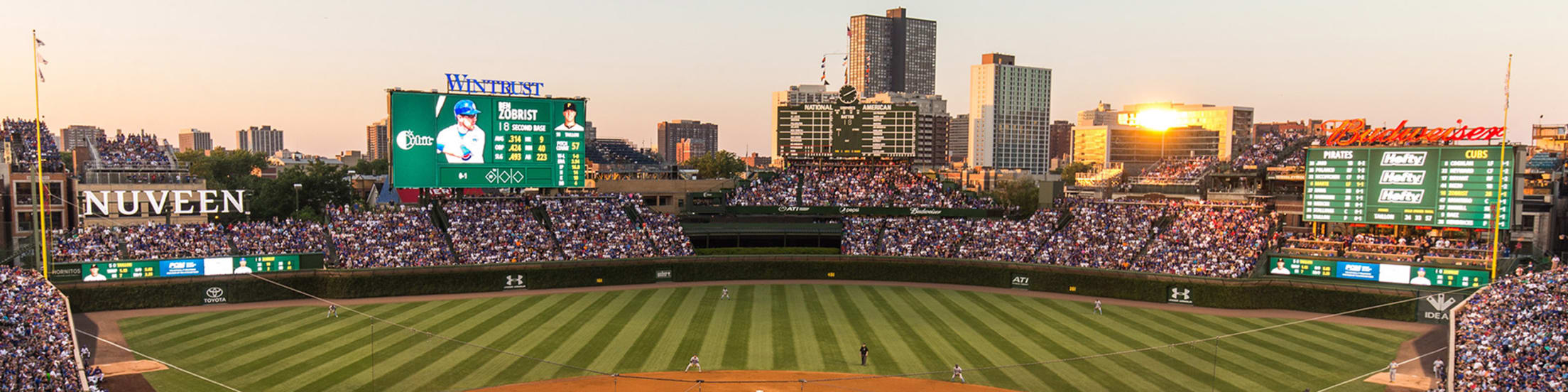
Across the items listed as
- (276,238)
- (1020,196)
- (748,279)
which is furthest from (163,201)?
(1020,196)

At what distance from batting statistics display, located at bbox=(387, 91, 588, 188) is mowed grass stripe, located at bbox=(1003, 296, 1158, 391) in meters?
27.1

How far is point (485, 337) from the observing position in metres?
34.7

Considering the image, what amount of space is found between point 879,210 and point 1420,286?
1189 inches

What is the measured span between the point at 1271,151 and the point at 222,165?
4595 inches

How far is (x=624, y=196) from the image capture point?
2308 inches

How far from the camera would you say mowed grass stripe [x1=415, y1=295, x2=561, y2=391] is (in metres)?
28.0

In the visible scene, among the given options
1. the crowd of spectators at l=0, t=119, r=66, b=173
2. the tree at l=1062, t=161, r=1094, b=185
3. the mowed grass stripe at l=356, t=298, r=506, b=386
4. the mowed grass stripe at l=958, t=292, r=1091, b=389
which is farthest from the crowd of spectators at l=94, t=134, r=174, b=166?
the tree at l=1062, t=161, r=1094, b=185

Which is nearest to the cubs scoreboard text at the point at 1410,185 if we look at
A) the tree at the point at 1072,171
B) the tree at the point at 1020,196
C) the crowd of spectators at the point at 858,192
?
the crowd of spectators at the point at 858,192

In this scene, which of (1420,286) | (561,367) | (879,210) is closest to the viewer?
(561,367)

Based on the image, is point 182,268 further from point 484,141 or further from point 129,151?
point 129,151

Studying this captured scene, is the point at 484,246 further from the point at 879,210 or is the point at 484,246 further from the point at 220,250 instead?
the point at 879,210

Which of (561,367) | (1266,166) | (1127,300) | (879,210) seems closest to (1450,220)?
(1266,166)

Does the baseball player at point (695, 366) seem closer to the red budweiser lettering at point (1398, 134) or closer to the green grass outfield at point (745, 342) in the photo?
the green grass outfield at point (745, 342)

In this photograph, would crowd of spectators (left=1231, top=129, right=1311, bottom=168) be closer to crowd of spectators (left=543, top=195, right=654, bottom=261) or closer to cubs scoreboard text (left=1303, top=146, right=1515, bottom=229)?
cubs scoreboard text (left=1303, top=146, right=1515, bottom=229)
